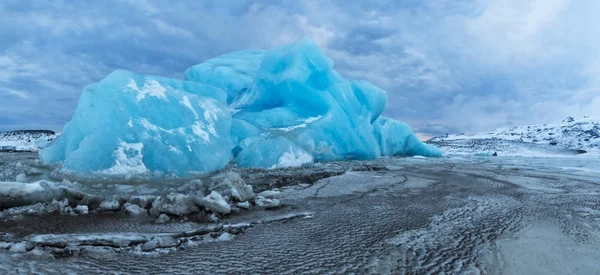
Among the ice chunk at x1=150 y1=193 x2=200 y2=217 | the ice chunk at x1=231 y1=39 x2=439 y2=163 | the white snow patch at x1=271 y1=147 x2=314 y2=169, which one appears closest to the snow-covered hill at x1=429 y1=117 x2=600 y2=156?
the ice chunk at x1=231 y1=39 x2=439 y2=163

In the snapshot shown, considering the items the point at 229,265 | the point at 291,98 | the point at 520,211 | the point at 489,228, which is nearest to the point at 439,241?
the point at 489,228

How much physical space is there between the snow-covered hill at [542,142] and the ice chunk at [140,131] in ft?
74.2

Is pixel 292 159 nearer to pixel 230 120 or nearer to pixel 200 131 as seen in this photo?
pixel 230 120

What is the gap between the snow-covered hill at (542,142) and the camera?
30.7 meters

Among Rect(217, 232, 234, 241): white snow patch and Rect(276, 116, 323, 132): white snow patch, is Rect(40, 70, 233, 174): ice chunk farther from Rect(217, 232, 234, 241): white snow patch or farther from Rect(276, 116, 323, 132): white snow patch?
Rect(217, 232, 234, 241): white snow patch

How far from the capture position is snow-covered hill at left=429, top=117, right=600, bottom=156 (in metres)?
30.7

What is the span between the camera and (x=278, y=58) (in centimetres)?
1288

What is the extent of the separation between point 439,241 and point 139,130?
6.49 m

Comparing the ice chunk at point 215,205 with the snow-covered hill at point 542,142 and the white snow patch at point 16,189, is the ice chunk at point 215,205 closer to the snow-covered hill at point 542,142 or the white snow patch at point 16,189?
the white snow patch at point 16,189

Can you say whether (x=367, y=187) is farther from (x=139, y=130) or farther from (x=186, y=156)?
(x=139, y=130)

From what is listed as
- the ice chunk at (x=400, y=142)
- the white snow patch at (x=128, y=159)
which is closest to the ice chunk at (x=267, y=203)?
the white snow patch at (x=128, y=159)

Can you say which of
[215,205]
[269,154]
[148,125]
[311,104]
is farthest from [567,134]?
[215,205]

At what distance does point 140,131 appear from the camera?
293 inches

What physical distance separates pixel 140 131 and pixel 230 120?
2299 millimetres
